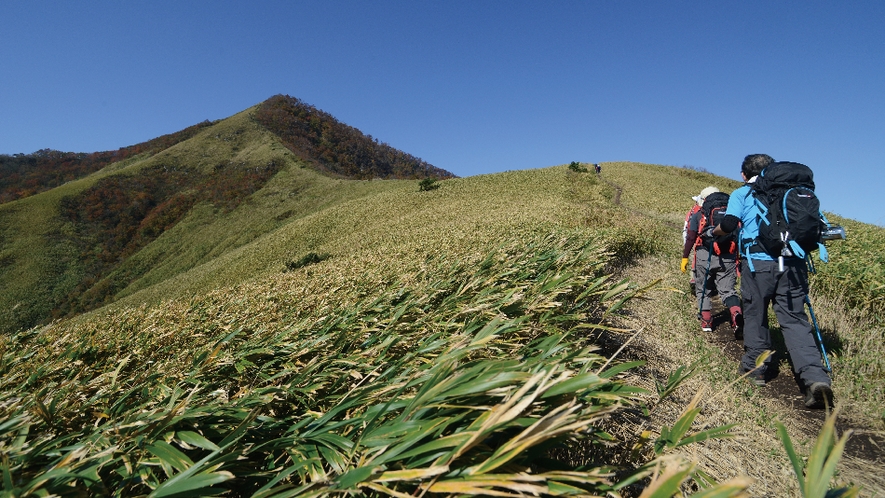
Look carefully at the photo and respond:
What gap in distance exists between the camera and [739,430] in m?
2.93

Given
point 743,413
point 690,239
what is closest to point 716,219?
point 690,239

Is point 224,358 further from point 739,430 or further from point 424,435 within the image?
point 739,430

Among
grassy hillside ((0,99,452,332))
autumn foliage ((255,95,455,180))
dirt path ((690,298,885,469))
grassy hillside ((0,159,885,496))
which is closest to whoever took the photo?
grassy hillside ((0,159,885,496))

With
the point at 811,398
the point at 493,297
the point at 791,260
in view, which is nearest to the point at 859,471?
the point at 811,398

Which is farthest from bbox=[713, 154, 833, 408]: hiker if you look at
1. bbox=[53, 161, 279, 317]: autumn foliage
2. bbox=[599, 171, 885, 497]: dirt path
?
bbox=[53, 161, 279, 317]: autumn foliage

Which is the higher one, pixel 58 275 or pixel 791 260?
pixel 791 260

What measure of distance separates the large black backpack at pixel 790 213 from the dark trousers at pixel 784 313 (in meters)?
0.23

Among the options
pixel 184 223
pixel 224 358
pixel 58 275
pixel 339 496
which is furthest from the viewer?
pixel 184 223

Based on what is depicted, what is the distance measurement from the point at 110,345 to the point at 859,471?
5.75 meters

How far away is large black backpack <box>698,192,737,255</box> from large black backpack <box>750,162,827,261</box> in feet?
6.55

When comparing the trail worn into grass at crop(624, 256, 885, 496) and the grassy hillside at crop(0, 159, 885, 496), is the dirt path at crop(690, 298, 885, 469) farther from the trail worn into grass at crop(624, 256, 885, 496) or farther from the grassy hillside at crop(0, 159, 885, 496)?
the grassy hillside at crop(0, 159, 885, 496)

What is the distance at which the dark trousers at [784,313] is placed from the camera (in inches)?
153

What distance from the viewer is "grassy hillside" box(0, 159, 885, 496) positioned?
1207 millimetres

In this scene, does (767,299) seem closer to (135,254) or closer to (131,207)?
(135,254)
